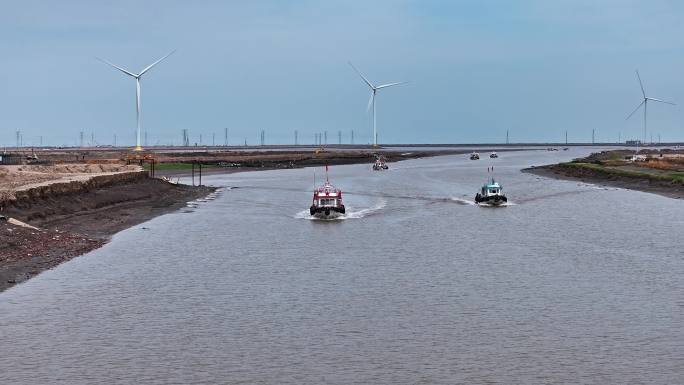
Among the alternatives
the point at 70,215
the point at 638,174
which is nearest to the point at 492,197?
the point at 638,174

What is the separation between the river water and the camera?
105 ft

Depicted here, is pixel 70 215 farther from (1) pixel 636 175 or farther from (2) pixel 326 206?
(1) pixel 636 175

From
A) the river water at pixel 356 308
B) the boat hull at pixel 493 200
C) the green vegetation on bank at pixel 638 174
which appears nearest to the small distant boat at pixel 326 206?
the river water at pixel 356 308

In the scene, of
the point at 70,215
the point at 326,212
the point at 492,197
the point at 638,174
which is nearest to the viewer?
the point at 70,215

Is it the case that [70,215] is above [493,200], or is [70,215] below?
above

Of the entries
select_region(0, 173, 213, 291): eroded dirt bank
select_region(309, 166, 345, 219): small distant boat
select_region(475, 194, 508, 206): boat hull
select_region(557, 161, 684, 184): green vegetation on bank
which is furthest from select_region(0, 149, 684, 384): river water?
select_region(557, 161, 684, 184): green vegetation on bank

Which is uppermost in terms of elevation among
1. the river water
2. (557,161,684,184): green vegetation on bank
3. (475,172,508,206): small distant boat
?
(557,161,684,184): green vegetation on bank

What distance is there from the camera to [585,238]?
75.0 m

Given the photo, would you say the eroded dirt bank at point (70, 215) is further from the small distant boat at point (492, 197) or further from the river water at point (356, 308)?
the small distant boat at point (492, 197)

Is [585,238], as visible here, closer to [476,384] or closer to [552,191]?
[476,384]

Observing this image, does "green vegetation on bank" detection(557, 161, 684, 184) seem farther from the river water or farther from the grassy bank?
the river water

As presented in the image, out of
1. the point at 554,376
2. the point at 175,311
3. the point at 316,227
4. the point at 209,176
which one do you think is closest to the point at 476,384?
the point at 554,376

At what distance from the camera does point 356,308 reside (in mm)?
42656

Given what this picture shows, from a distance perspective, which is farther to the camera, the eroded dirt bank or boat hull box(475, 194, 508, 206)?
boat hull box(475, 194, 508, 206)
